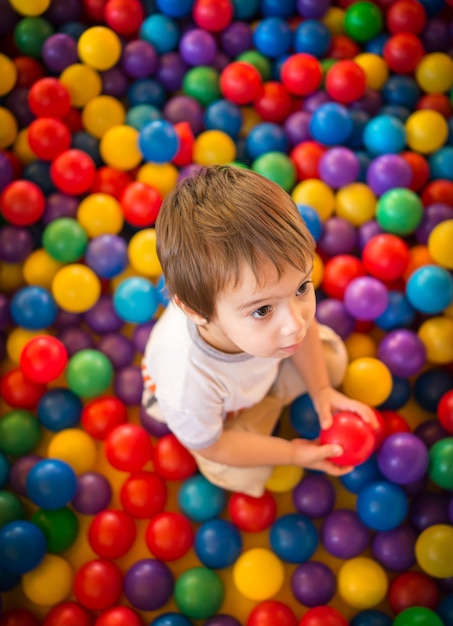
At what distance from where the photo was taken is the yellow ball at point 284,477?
1.23 metres

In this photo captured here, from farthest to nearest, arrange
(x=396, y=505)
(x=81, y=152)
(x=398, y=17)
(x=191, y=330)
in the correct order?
1. (x=398, y=17)
2. (x=81, y=152)
3. (x=396, y=505)
4. (x=191, y=330)

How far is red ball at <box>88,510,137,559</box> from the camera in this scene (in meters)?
1.19

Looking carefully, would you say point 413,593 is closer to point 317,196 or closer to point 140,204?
point 317,196

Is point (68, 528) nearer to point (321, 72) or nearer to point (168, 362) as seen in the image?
point (168, 362)

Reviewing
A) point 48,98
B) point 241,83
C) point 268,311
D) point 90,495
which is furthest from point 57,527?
point 241,83

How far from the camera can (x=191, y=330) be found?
40.4 inches

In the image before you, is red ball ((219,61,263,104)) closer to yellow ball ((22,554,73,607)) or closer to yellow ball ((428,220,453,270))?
yellow ball ((428,220,453,270))

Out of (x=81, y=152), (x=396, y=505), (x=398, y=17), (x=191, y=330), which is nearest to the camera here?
(x=191, y=330)

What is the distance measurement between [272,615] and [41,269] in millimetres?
794

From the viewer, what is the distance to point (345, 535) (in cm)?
119

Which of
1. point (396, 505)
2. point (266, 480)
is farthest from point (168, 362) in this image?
point (396, 505)

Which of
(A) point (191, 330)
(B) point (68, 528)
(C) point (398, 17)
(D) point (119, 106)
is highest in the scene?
(C) point (398, 17)

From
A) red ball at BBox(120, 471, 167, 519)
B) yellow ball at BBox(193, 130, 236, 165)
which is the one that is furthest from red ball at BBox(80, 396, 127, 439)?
yellow ball at BBox(193, 130, 236, 165)

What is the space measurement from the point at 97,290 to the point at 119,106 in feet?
1.48
